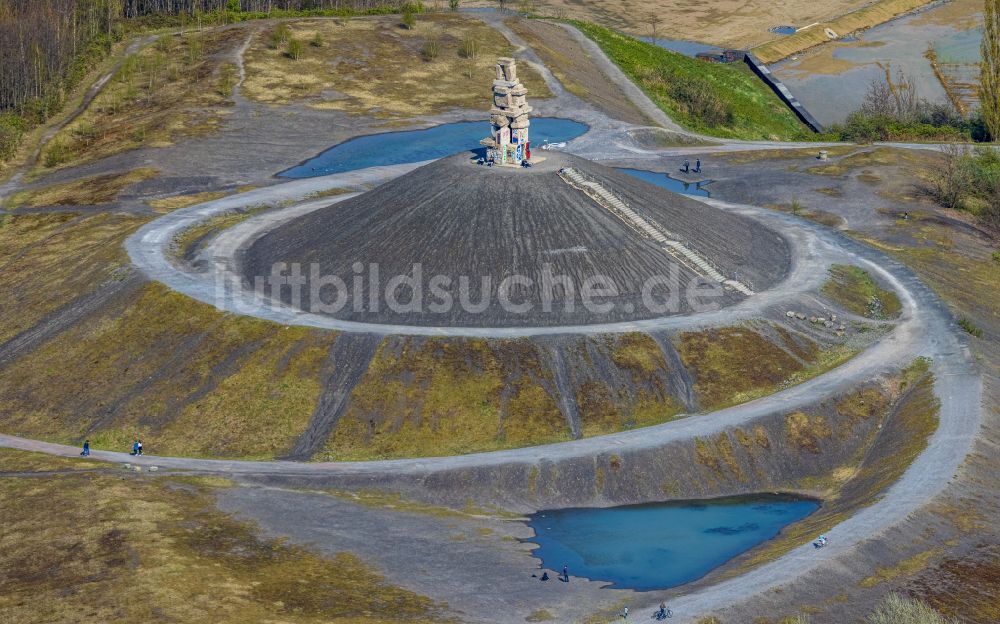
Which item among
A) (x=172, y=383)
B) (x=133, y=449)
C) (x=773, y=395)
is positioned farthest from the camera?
(x=172, y=383)

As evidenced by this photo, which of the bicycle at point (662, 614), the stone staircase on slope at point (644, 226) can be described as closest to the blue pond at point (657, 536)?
the bicycle at point (662, 614)

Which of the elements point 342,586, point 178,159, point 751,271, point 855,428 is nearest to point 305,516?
point 342,586

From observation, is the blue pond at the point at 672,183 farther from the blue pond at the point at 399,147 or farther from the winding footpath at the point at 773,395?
the winding footpath at the point at 773,395

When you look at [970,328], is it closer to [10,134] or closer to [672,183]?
[672,183]

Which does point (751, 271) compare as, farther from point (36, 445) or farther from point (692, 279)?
point (36, 445)

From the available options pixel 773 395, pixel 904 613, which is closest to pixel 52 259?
pixel 773 395

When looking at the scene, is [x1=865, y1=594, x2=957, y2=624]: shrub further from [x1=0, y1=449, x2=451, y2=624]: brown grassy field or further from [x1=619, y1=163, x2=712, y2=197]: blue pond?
[x1=619, y1=163, x2=712, y2=197]: blue pond

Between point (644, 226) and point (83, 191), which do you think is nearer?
point (644, 226)
